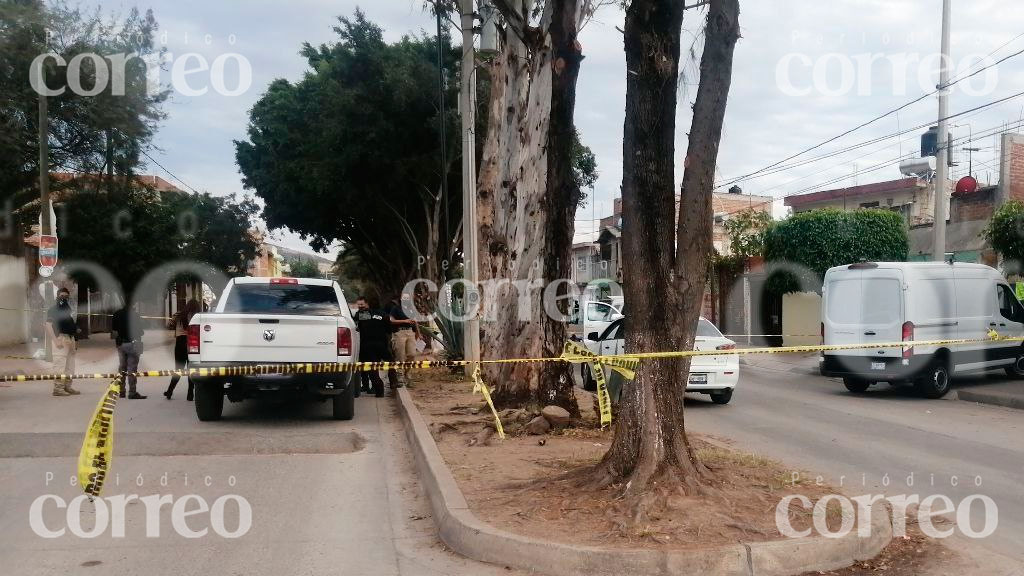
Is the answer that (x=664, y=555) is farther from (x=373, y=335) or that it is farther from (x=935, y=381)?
(x=935, y=381)

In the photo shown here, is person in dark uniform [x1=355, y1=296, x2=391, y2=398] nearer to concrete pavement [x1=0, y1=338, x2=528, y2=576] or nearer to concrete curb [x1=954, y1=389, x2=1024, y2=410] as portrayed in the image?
concrete pavement [x1=0, y1=338, x2=528, y2=576]

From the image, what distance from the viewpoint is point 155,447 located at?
982 centimetres

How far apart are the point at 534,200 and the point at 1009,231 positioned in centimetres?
1209

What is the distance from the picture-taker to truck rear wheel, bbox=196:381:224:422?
38.0 feet

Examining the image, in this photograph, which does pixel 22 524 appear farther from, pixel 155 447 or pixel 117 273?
pixel 117 273

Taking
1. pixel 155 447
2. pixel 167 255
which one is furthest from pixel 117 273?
pixel 155 447

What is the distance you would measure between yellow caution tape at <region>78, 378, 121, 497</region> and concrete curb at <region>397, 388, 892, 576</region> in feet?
8.83

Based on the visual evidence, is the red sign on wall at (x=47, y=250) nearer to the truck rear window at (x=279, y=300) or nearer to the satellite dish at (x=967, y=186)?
the truck rear window at (x=279, y=300)

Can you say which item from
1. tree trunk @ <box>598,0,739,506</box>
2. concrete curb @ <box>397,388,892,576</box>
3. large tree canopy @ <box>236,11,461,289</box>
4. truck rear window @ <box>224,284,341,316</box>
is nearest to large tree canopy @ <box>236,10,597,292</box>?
large tree canopy @ <box>236,11,461,289</box>

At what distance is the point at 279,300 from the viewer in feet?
40.9

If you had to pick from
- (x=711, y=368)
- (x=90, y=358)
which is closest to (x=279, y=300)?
(x=711, y=368)

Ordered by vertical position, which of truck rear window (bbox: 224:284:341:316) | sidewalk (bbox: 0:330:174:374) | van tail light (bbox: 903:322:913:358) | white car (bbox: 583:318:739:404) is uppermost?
truck rear window (bbox: 224:284:341:316)

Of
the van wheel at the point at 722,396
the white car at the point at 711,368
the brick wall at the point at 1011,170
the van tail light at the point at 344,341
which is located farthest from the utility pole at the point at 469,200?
the brick wall at the point at 1011,170

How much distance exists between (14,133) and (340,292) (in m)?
11.9
